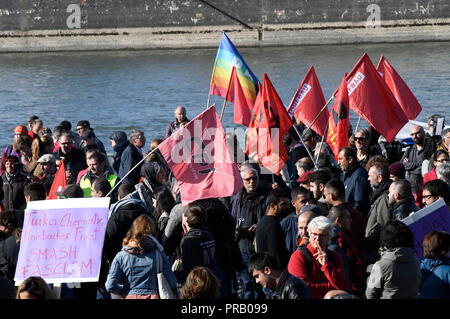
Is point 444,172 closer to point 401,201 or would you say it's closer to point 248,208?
point 401,201

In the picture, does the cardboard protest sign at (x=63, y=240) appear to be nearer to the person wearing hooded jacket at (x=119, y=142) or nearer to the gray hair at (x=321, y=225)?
the gray hair at (x=321, y=225)

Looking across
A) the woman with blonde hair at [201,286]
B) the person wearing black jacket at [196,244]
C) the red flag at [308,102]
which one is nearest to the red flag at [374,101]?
the red flag at [308,102]

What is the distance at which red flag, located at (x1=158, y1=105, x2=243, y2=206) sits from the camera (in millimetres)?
7496

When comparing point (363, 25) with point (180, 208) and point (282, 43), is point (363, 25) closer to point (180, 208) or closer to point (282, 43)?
point (282, 43)

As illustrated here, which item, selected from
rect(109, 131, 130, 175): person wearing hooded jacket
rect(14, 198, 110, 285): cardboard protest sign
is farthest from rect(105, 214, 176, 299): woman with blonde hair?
rect(109, 131, 130, 175): person wearing hooded jacket

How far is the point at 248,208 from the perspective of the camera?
24.1 feet

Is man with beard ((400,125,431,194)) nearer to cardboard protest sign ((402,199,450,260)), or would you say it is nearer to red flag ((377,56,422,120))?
red flag ((377,56,422,120))

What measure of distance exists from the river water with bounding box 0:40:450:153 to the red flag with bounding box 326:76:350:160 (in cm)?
1186

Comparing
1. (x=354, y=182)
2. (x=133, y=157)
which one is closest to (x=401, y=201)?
(x=354, y=182)

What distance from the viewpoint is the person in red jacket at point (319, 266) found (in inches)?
217

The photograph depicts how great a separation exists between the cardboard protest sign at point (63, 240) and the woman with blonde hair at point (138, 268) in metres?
0.15

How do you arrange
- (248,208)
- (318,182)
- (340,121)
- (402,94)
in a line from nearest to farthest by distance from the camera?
(248,208) < (318,182) < (340,121) < (402,94)

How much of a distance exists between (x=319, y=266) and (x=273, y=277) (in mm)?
407

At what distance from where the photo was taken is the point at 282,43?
145 ft
